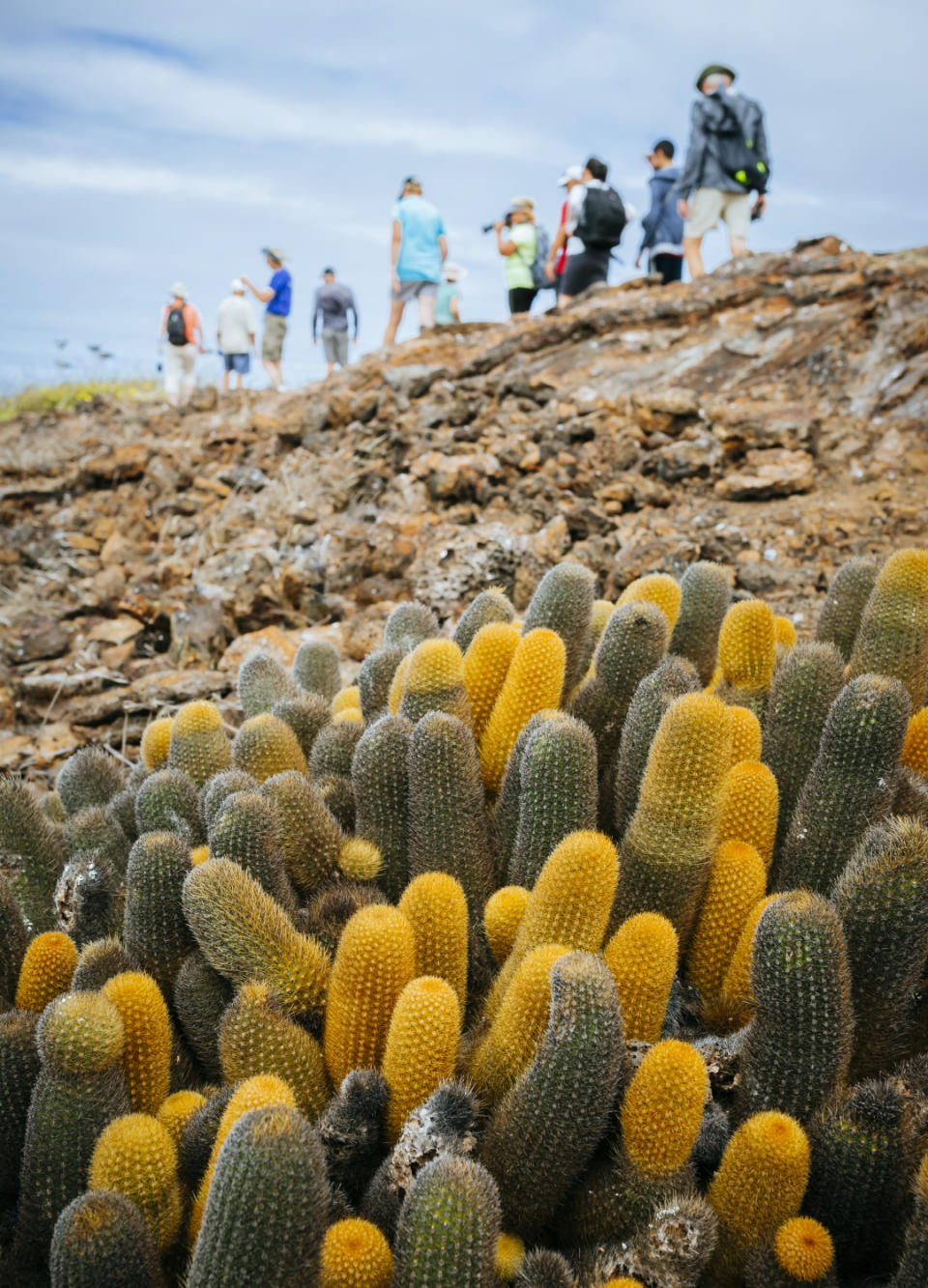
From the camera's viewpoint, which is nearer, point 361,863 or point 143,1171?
point 143,1171

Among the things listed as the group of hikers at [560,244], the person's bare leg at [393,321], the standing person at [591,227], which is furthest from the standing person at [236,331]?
the standing person at [591,227]

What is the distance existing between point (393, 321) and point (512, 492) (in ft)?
18.0

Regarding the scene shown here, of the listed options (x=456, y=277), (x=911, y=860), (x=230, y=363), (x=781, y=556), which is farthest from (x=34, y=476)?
(x=911, y=860)

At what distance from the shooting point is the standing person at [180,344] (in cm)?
1198

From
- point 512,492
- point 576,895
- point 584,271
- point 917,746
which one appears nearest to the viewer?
point 576,895

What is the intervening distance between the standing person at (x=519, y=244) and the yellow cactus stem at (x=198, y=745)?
27.3ft

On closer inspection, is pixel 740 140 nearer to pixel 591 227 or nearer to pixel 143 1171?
pixel 591 227

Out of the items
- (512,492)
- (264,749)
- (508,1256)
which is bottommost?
(508,1256)

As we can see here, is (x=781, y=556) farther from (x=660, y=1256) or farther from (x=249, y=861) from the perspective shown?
(x=660, y=1256)

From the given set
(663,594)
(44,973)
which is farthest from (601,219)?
(44,973)

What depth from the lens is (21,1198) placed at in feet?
5.02

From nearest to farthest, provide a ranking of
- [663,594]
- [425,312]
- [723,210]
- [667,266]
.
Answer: [663,594]
[723,210]
[667,266]
[425,312]

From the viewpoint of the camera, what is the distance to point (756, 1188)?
4.61ft

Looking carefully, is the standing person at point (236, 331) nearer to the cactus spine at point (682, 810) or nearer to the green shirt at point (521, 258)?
the green shirt at point (521, 258)
